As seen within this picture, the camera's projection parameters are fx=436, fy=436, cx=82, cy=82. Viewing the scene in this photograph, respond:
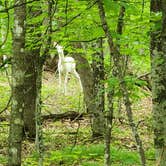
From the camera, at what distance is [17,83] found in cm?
446

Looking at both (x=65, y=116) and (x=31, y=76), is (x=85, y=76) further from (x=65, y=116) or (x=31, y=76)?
(x=65, y=116)

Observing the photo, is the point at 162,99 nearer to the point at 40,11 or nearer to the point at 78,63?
the point at 40,11

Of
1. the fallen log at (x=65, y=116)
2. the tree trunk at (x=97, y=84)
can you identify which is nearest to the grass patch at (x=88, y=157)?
the tree trunk at (x=97, y=84)

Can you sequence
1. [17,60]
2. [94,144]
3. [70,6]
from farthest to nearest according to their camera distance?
1. [94,144]
2. [70,6]
3. [17,60]

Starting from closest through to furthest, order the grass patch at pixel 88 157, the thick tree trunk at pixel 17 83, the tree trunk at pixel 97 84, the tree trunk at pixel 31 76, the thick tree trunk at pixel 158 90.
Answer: the thick tree trunk at pixel 17 83 → the thick tree trunk at pixel 158 90 → the tree trunk at pixel 31 76 → the grass patch at pixel 88 157 → the tree trunk at pixel 97 84

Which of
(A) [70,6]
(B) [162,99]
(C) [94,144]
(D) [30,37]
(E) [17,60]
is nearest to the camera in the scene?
(E) [17,60]

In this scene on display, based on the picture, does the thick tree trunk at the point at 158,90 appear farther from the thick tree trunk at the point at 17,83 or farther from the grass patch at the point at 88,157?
the grass patch at the point at 88,157

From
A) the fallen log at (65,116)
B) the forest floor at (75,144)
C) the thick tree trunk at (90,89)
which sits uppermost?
the thick tree trunk at (90,89)

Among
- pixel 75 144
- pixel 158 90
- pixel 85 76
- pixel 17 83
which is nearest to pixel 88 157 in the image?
pixel 75 144

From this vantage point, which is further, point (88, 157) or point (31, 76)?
point (31, 76)

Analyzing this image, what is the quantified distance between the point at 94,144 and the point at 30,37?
4.25 meters

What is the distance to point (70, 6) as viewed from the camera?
739 centimetres

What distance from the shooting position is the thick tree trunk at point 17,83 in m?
4.47

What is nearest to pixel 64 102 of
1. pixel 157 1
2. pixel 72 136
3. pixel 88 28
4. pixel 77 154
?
pixel 72 136
